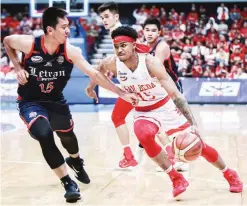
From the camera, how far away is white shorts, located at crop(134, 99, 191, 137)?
570cm

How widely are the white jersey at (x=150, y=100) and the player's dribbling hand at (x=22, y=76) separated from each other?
950 millimetres

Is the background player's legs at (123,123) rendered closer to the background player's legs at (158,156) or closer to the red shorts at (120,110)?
the red shorts at (120,110)

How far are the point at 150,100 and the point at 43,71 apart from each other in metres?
1.22

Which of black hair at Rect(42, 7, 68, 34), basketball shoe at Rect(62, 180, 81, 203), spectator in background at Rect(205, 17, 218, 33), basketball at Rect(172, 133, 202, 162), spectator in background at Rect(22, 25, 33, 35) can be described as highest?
black hair at Rect(42, 7, 68, 34)

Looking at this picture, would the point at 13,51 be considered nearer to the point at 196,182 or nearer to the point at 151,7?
the point at 196,182


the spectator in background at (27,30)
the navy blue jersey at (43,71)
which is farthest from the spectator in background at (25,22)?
the navy blue jersey at (43,71)

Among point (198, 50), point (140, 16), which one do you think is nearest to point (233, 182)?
point (198, 50)

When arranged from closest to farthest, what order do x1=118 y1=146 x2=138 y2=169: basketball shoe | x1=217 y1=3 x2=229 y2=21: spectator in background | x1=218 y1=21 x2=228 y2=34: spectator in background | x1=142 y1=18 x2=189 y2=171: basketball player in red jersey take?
x1=142 y1=18 x2=189 y2=171: basketball player in red jersey, x1=118 y1=146 x2=138 y2=169: basketball shoe, x1=218 y1=21 x2=228 y2=34: spectator in background, x1=217 y1=3 x2=229 y2=21: spectator in background

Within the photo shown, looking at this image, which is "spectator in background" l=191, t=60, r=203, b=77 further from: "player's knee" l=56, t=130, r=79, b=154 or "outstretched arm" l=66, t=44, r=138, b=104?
"outstretched arm" l=66, t=44, r=138, b=104

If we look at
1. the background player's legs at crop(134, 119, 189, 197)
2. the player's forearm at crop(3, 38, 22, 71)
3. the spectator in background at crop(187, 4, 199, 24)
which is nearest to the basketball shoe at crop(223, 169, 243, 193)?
the background player's legs at crop(134, 119, 189, 197)

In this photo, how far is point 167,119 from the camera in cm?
573

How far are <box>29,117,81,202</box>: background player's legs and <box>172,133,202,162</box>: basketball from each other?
3.59ft

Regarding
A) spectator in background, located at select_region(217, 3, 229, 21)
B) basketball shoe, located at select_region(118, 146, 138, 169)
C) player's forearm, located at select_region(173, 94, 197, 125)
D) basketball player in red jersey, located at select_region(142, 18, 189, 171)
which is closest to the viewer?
player's forearm, located at select_region(173, 94, 197, 125)

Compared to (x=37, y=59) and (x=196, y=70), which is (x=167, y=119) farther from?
(x=196, y=70)
